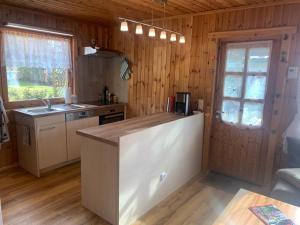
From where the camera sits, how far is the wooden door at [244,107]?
2893mm

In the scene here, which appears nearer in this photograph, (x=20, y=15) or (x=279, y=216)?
(x=279, y=216)

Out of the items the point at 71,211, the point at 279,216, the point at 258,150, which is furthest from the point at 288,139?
the point at 71,211

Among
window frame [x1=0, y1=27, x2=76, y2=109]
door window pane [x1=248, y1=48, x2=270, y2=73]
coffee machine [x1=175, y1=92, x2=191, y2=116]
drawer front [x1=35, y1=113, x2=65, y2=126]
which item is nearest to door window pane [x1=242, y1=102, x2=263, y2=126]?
door window pane [x1=248, y1=48, x2=270, y2=73]

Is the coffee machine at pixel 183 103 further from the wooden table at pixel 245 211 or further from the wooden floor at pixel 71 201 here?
the wooden table at pixel 245 211

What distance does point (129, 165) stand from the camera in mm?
2158

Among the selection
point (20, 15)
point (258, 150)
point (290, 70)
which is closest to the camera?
point (290, 70)

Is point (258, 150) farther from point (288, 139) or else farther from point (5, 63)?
point (5, 63)

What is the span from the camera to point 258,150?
3.02 m

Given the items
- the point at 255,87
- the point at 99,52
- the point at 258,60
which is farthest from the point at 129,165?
the point at 99,52

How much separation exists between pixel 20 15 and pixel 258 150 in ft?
12.8

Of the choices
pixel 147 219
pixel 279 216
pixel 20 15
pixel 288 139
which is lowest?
pixel 147 219

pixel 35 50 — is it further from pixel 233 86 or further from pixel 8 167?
pixel 233 86

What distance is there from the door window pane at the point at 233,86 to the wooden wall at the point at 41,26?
103 inches

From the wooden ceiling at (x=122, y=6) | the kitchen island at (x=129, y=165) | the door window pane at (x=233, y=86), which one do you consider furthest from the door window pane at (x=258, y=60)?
the kitchen island at (x=129, y=165)
